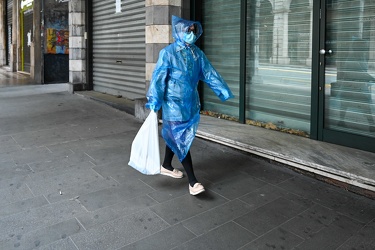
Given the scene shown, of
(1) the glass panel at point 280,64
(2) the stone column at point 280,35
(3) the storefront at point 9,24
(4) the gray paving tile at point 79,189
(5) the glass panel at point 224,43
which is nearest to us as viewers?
(4) the gray paving tile at point 79,189

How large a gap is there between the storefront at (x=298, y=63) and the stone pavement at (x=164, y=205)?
42.5 inches

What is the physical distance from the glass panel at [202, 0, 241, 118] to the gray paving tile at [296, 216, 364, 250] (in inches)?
138

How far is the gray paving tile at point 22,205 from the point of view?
3463 mm

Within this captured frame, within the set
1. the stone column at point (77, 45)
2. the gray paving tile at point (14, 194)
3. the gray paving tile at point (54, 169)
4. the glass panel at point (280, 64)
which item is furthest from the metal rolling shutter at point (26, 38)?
the gray paving tile at point (14, 194)

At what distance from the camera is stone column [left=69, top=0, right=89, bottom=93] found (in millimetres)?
10766

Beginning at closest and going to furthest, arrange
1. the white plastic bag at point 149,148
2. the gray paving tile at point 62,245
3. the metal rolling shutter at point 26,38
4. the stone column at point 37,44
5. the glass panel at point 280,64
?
1. the gray paving tile at point 62,245
2. the white plastic bag at point 149,148
3. the glass panel at point 280,64
4. the stone column at point 37,44
5. the metal rolling shutter at point 26,38

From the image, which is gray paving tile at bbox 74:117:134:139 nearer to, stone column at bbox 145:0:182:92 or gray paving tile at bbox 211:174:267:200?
stone column at bbox 145:0:182:92

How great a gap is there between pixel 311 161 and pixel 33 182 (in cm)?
326

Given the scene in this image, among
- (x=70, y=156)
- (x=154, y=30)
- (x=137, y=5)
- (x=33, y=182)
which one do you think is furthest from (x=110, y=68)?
(x=33, y=182)

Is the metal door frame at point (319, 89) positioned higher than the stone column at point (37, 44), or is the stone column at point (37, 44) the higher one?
the stone column at point (37, 44)

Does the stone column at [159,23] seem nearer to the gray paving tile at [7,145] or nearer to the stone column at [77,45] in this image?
the gray paving tile at [7,145]

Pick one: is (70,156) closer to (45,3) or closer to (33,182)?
(33,182)

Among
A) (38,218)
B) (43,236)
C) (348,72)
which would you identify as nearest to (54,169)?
(38,218)

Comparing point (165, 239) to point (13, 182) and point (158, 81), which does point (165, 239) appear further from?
point (13, 182)
